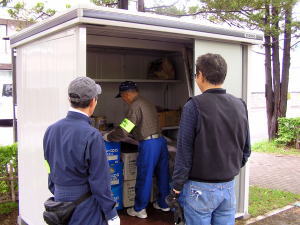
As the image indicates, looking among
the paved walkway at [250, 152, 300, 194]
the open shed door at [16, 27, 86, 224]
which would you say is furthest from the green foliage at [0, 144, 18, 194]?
the paved walkway at [250, 152, 300, 194]

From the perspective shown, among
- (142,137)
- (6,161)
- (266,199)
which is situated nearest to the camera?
(142,137)

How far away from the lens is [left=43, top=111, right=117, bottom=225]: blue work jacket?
241cm

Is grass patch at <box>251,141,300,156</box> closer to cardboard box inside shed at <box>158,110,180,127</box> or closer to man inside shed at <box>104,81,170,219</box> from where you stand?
cardboard box inside shed at <box>158,110,180,127</box>

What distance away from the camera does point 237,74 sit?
4758 mm

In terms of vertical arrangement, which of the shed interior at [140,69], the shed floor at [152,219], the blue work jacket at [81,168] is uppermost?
the shed interior at [140,69]

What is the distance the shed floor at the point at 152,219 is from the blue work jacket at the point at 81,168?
2.30 metres

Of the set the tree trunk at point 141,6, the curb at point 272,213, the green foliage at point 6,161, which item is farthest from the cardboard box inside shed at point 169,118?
the tree trunk at point 141,6

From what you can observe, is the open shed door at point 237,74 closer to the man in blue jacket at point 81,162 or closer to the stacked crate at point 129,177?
the stacked crate at point 129,177

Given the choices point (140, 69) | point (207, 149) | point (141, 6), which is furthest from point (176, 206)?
point (141, 6)

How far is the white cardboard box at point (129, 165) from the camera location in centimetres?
509

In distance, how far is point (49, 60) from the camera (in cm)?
393

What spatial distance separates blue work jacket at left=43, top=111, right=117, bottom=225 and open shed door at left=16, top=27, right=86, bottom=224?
1001 millimetres

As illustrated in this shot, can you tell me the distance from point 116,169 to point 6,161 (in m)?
1.67

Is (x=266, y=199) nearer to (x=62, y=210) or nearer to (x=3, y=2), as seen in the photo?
(x=62, y=210)
